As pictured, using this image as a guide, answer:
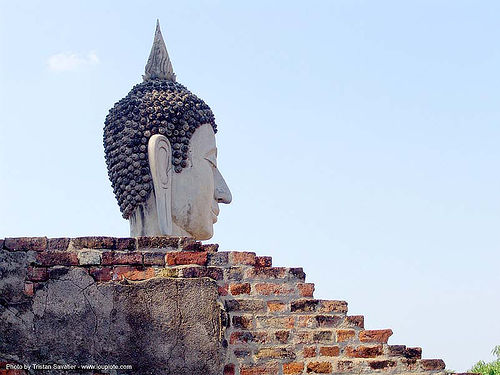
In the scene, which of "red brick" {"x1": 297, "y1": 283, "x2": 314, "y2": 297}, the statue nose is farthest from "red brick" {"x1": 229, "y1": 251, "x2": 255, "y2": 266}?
the statue nose

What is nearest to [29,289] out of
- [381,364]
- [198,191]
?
[198,191]

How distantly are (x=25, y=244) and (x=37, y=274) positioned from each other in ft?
0.65

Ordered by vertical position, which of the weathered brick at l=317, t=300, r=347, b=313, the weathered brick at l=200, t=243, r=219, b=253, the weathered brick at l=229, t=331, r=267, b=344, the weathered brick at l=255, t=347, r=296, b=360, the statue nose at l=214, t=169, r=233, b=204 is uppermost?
the statue nose at l=214, t=169, r=233, b=204

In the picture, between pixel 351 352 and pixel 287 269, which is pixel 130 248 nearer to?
pixel 287 269

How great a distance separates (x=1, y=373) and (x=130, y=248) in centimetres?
101

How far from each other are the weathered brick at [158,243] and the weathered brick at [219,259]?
216 millimetres

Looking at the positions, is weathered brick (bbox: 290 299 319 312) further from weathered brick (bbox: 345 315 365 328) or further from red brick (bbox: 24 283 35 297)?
red brick (bbox: 24 283 35 297)

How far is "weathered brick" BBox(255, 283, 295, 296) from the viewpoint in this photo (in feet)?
15.8

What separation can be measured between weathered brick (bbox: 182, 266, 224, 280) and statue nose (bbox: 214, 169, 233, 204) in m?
1.75

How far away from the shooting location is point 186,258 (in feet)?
15.6

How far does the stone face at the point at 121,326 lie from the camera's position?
4504 millimetres

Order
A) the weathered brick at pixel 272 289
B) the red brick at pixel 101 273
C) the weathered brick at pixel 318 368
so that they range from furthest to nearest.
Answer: the weathered brick at pixel 272 289
the weathered brick at pixel 318 368
the red brick at pixel 101 273

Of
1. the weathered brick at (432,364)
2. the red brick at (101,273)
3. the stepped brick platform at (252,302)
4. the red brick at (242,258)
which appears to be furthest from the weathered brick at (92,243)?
the weathered brick at (432,364)

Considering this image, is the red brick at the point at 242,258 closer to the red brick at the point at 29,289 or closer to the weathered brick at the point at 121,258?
the weathered brick at the point at 121,258
